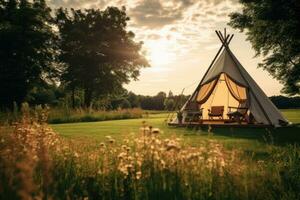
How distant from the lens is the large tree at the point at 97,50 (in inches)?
1512

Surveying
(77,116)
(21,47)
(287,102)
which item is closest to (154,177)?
(77,116)

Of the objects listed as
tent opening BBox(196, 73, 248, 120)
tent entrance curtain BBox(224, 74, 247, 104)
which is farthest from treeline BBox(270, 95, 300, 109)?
tent entrance curtain BBox(224, 74, 247, 104)

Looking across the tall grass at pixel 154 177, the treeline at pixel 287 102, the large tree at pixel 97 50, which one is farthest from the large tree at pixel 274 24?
the treeline at pixel 287 102

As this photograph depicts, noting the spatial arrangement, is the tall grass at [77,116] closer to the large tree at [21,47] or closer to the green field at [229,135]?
the large tree at [21,47]

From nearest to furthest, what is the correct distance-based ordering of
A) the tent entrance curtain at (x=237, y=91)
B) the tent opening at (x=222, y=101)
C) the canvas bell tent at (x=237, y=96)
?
the canvas bell tent at (x=237, y=96) < the tent entrance curtain at (x=237, y=91) < the tent opening at (x=222, y=101)

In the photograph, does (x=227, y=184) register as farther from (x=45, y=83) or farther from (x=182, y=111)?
(x=45, y=83)

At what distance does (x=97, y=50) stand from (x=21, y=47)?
25.3 feet

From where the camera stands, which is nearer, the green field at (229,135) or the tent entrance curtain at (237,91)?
the green field at (229,135)

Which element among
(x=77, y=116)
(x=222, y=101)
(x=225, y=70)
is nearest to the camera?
(x=225, y=70)

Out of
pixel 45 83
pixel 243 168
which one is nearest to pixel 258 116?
pixel 243 168

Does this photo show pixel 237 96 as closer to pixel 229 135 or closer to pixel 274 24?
pixel 274 24

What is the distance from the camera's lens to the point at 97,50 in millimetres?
38562

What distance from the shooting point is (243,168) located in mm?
4941

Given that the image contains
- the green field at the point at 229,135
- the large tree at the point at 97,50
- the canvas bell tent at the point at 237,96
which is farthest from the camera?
the large tree at the point at 97,50
